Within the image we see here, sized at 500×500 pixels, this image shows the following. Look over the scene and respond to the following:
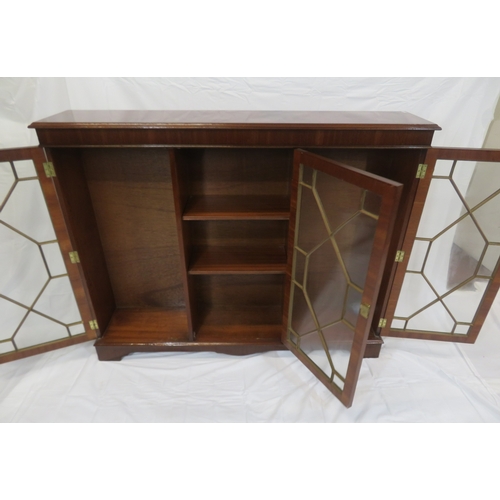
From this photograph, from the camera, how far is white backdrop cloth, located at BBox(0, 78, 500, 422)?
1.19m

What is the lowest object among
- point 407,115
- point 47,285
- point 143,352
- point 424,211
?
point 143,352

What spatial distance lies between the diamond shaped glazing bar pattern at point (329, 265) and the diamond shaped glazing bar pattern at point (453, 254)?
338mm

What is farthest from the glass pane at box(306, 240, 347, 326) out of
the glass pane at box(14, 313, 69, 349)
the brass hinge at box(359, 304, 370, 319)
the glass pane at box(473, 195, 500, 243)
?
the glass pane at box(14, 313, 69, 349)

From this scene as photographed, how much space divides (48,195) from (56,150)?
0.14m

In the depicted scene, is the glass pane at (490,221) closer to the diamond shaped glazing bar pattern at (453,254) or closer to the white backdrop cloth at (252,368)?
the diamond shaped glazing bar pattern at (453,254)

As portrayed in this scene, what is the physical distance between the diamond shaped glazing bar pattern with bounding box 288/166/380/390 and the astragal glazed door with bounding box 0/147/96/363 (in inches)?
31.0

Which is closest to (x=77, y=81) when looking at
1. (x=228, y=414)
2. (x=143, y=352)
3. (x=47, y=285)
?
(x=47, y=285)

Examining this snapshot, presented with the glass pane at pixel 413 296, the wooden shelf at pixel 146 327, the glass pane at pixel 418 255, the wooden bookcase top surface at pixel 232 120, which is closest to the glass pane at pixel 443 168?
the wooden bookcase top surface at pixel 232 120

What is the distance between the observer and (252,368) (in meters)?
1.35

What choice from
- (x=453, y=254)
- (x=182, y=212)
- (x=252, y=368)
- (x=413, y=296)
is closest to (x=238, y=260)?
(x=182, y=212)

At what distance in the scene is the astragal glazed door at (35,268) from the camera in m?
1.09

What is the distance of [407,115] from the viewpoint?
120 centimetres

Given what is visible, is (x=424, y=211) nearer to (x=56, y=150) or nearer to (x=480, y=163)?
(x=480, y=163)

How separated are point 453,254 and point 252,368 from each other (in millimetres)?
859
